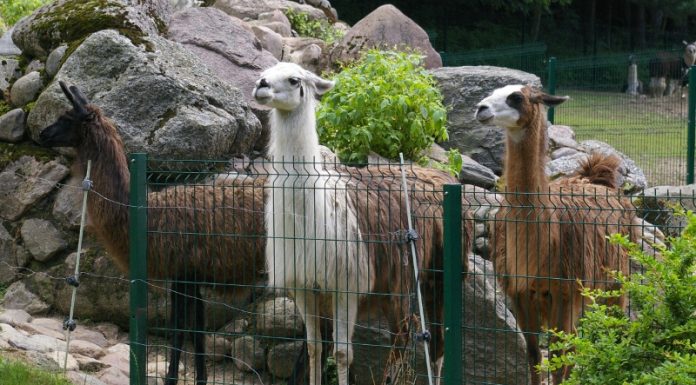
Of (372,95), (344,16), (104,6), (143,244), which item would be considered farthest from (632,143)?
(344,16)

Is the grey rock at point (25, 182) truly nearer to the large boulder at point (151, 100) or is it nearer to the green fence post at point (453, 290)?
the large boulder at point (151, 100)

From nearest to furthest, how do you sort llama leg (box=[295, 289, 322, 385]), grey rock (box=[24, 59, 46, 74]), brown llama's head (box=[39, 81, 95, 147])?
1. llama leg (box=[295, 289, 322, 385])
2. brown llama's head (box=[39, 81, 95, 147])
3. grey rock (box=[24, 59, 46, 74])

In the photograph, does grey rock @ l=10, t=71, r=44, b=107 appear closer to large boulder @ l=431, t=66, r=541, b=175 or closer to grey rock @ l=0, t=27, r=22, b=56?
grey rock @ l=0, t=27, r=22, b=56

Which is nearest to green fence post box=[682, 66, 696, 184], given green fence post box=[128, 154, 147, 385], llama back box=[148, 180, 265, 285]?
llama back box=[148, 180, 265, 285]

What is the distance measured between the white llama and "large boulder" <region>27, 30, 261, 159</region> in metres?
1.95

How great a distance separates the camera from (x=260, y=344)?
8.01 meters

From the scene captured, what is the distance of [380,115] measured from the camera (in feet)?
29.2

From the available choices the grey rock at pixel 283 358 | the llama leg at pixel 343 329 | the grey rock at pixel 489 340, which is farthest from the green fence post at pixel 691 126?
the llama leg at pixel 343 329

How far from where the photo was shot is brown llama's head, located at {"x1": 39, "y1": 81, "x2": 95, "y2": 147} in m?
7.47

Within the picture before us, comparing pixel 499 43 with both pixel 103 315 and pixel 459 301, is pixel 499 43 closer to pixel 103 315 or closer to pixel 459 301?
pixel 103 315

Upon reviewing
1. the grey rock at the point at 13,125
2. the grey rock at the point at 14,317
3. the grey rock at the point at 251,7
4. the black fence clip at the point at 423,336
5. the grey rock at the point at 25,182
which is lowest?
the grey rock at the point at 14,317

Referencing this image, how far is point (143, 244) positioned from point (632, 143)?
11644 mm

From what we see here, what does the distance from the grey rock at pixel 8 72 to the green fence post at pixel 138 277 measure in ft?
12.5

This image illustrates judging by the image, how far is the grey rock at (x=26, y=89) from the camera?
29.9 feet
